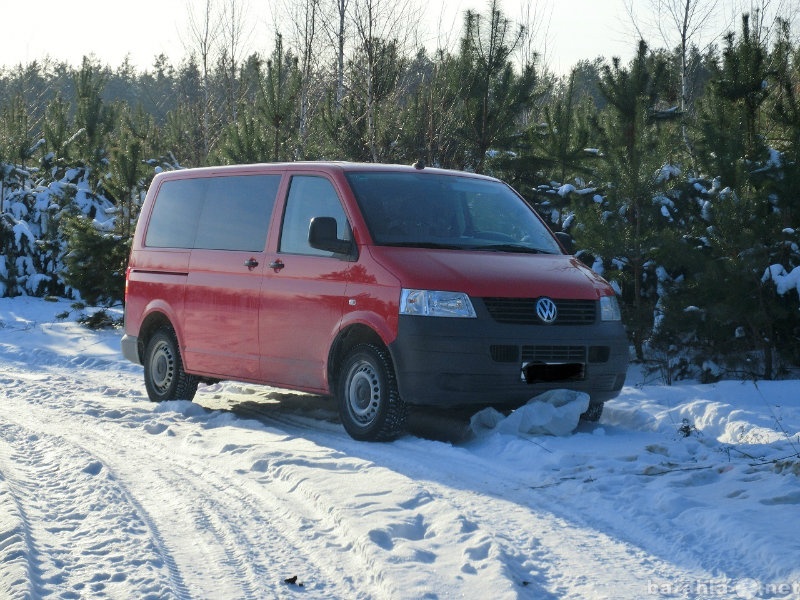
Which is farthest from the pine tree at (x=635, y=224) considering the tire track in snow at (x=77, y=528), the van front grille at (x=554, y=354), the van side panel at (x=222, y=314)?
the tire track in snow at (x=77, y=528)

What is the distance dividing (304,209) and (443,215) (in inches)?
41.2

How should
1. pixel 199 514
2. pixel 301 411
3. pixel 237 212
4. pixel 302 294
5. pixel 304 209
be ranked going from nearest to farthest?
1. pixel 199 514
2. pixel 302 294
3. pixel 304 209
4. pixel 237 212
5. pixel 301 411

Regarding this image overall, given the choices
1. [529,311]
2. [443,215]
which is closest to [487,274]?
[529,311]

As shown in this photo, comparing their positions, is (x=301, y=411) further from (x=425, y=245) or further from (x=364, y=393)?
(x=425, y=245)

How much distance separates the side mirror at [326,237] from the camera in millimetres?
7340

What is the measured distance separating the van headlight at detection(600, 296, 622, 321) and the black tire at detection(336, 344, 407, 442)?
1553 mm

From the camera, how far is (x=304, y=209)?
802 cm

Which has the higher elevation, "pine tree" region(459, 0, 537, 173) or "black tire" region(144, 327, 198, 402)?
"pine tree" region(459, 0, 537, 173)

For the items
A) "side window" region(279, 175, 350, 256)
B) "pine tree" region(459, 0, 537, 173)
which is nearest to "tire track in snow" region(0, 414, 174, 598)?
"side window" region(279, 175, 350, 256)

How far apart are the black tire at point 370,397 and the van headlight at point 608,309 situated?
1.55 m

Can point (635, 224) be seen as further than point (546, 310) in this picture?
Yes

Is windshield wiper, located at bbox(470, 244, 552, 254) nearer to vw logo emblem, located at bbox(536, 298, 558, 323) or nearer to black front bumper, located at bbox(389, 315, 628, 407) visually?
vw logo emblem, located at bbox(536, 298, 558, 323)

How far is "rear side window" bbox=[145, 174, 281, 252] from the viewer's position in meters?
8.38

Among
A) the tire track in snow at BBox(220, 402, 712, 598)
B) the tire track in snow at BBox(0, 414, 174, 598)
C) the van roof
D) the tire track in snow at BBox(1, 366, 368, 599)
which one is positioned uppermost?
the van roof
